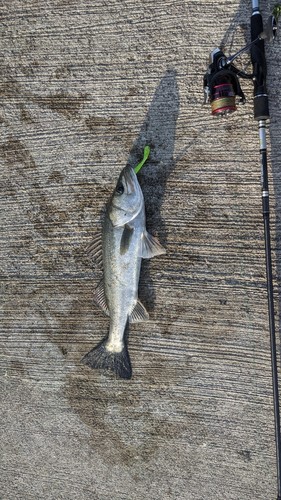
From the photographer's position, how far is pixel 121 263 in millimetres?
2643

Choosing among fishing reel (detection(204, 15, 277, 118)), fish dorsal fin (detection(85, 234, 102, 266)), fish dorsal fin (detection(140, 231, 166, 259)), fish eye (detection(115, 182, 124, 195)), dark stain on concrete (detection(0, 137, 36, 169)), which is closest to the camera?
fishing reel (detection(204, 15, 277, 118))

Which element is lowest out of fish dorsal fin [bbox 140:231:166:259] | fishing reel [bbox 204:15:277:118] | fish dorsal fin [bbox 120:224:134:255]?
fish dorsal fin [bbox 140:231:166:259]

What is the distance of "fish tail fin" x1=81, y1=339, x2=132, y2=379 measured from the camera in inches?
110

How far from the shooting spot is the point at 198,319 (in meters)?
2.82

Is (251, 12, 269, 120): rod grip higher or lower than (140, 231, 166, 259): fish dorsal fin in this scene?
higher

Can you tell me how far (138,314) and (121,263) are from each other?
1.31 ft

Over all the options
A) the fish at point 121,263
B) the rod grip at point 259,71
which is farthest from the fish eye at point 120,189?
the rod grip at point 259,71

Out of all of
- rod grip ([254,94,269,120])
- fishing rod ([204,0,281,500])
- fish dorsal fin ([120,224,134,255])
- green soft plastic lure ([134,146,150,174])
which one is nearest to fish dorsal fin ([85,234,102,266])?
fish dorsal fin ([120,224,134,255])

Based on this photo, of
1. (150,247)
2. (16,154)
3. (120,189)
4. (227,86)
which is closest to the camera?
(227,86)

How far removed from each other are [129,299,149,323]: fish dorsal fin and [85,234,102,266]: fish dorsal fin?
1.42 ft

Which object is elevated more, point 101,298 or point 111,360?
point 101,298

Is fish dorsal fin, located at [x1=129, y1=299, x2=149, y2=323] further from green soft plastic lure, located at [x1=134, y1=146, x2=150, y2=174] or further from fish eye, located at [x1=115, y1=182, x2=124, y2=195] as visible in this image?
green soft plastic lure, located at [x1=134, y1=146, x2=150, y2=174]

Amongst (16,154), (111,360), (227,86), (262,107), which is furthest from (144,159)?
(111,360)

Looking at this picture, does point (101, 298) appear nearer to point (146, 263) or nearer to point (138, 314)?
point (138, 314)
